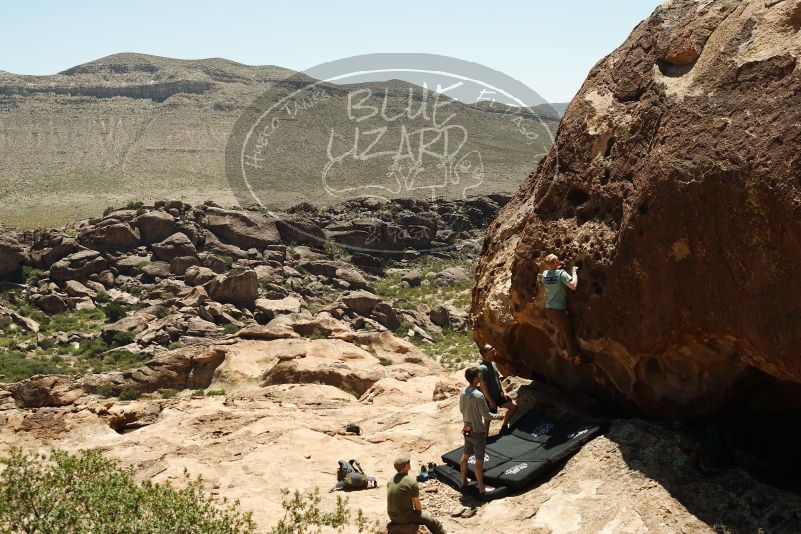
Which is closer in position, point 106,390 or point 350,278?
point 106,390

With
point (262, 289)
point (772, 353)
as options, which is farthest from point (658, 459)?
point (262, 289)

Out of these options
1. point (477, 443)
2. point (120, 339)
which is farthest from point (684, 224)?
point (120, 339)

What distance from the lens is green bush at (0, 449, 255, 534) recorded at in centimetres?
696

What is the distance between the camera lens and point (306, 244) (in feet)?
140

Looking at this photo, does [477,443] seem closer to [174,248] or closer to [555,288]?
[555,288]

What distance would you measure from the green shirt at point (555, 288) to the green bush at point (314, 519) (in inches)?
122

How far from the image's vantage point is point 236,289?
99.4 feet

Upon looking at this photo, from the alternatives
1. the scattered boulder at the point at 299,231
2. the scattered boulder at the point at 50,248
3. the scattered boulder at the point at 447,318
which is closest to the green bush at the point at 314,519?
the scattered boulder at the point at 447,318

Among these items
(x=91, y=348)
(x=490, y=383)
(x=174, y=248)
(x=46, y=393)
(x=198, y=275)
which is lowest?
(x=91, y=348)

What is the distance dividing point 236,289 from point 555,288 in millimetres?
23136

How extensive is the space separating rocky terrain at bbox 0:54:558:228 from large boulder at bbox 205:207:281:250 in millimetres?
13045

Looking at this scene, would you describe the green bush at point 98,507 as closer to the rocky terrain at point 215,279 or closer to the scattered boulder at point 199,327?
the rocky terrain at point 215,279

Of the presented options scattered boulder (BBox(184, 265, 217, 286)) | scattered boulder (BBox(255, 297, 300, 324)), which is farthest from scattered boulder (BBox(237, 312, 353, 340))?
scattered boulder (BBox(184, 265, 217, 286))

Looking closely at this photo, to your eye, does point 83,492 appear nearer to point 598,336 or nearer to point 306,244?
point 598,336
